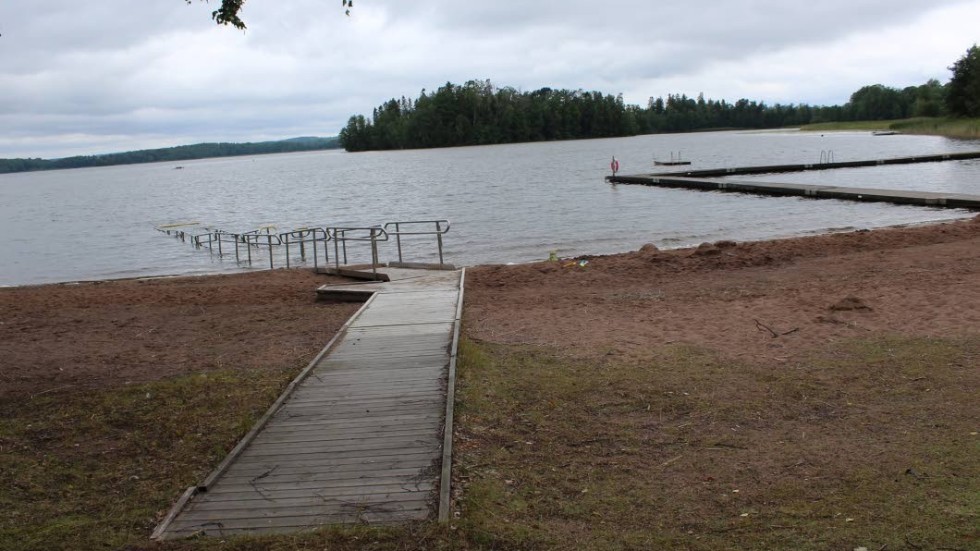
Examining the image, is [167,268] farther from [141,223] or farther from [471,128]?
[471,128]

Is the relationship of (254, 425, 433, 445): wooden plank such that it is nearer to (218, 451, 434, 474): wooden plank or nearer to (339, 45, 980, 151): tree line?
(218, 451, 434, 474): wooden plank

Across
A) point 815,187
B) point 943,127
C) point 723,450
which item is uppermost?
point 943,127

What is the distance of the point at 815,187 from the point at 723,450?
2833 centimetres

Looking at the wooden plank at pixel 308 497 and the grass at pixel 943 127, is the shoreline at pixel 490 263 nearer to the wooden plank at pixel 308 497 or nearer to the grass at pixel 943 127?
the wooden plank at pixel 308 497

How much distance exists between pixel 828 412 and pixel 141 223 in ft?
128

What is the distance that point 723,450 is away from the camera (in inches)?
232

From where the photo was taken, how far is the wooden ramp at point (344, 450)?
4.74 metres

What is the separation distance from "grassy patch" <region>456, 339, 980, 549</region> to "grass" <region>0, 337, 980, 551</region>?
2 centimetres

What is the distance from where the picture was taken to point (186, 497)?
196 inches

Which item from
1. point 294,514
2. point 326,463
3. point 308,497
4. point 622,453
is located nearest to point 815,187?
point 622,453

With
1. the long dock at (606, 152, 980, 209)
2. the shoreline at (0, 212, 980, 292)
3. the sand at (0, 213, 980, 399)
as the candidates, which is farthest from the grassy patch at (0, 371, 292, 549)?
the long dock at (606, 152, 980, 209)

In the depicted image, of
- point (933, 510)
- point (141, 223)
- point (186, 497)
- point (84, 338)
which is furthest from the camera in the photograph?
point (141, 223)

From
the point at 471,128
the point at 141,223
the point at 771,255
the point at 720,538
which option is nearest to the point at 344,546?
the point at 720,538

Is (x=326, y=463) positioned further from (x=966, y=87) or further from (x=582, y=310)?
(x=966, y=87)
